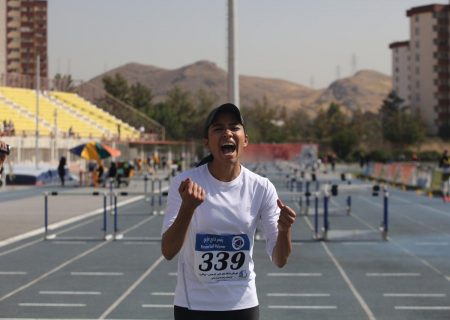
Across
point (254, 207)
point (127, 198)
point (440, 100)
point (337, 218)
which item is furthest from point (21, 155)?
point (440, 100)

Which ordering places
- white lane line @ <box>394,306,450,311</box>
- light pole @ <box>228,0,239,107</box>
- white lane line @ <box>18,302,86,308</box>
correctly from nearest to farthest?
white lane line @ <box>394,306,450,311</box> < white lane line @ <box>18,302,86,308</box> < light pole @ <box>228,0,239,107</box>

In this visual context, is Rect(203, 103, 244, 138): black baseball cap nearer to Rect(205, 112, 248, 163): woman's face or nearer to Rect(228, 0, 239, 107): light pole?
Rect(205, 112, 248, 163): woman's face

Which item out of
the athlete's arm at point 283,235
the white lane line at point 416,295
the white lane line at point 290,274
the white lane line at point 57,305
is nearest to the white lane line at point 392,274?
the white lane line at point 290,274

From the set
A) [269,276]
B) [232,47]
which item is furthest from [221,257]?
[232,47]

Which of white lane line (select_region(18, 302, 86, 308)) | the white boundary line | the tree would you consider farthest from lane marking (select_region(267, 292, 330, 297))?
the tree

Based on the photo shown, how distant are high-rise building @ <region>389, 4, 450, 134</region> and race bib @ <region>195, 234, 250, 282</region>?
137 metres

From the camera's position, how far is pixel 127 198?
3591 centimetres

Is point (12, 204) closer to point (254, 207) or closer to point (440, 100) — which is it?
point (254, 207)

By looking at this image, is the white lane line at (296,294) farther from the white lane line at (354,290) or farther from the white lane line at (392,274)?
the white lane line at (392,274)

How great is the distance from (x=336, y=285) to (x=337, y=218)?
1292cm

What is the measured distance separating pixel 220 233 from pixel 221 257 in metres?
0.12

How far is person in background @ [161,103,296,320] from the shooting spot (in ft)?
14.0

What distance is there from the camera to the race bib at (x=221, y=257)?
14.1 ft

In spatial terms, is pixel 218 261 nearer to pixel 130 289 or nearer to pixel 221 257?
pixel 221 257
